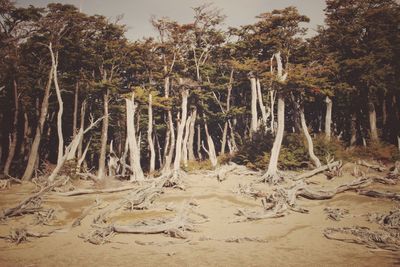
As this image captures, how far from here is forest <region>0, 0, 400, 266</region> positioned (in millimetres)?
12750

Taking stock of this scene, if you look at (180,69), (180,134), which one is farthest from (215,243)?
(180,69)

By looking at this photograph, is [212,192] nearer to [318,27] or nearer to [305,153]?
[305,153]

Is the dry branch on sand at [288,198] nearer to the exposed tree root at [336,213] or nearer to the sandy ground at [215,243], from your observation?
the sandy ground at [215,243]

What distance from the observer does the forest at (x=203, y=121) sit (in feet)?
41.8

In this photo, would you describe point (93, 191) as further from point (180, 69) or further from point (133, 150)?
point (180, 69)

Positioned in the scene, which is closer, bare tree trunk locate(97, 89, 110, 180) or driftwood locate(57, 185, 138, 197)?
driftwood locate(57, 185, 138, 197)

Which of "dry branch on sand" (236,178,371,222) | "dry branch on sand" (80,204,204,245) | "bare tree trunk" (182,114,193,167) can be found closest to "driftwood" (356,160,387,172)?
"dry branch on sand" (236,178,371,222)

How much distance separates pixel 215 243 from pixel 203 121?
2564 centimetres

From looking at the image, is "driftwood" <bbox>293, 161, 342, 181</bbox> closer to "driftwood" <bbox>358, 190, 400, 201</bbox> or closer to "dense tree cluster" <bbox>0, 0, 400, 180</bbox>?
"dense tree cluster" <bbox>0, 0, 400, 180</bbox>

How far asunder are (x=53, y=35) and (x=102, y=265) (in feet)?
70.7

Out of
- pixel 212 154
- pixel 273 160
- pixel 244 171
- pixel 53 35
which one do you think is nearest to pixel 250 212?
pixel 273 160

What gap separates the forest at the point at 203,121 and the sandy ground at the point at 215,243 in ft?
0.41

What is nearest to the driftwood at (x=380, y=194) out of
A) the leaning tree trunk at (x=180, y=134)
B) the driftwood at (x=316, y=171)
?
the driftwood at (x=316, y=171)

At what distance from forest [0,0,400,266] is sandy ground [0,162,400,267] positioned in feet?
0.41
